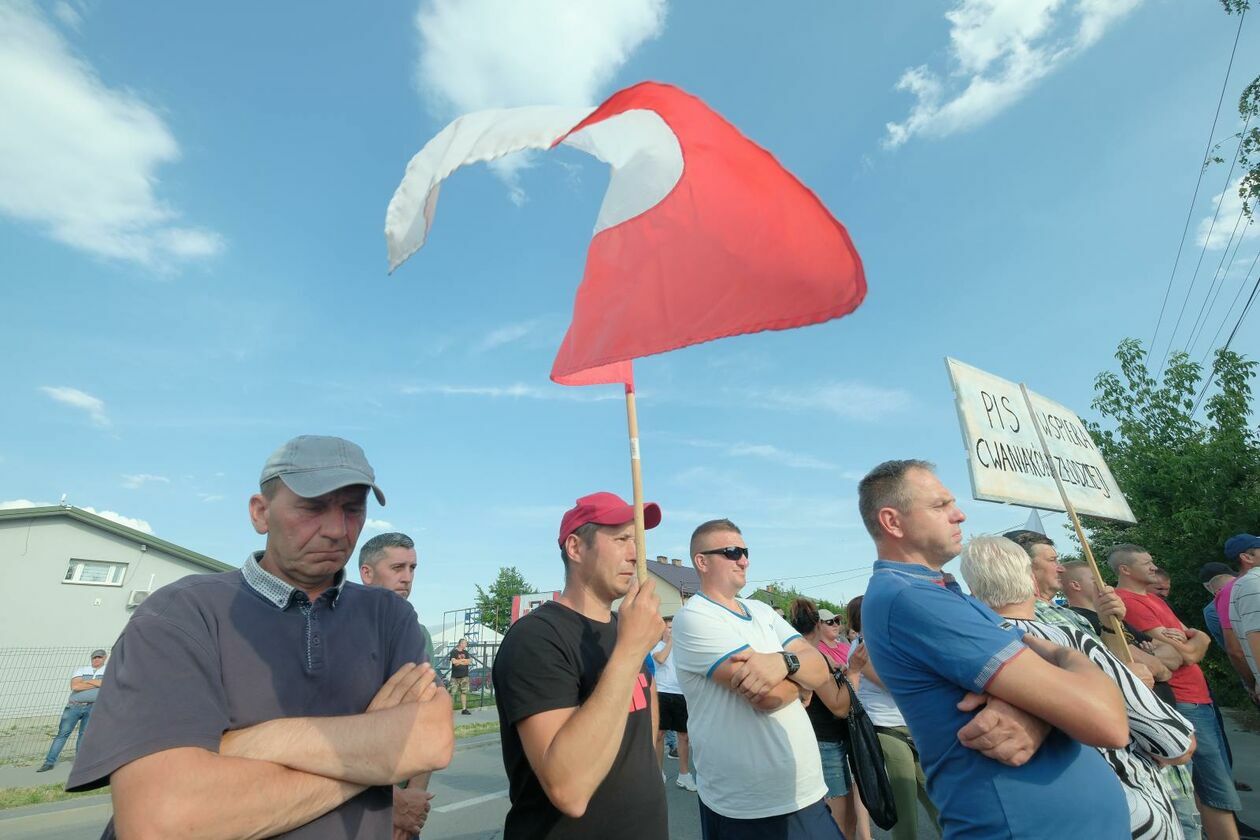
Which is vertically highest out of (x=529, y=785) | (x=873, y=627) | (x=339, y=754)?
(x=873, y=627)

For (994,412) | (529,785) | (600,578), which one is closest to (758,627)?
(600,578)

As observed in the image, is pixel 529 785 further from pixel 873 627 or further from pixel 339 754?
pixel 873 627

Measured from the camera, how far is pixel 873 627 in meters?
2.46

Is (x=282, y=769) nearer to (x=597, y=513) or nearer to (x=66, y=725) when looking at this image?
(x=597, y=513)

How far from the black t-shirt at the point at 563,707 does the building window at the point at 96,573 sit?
25251mm

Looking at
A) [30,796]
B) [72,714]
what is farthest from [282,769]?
[72,714]

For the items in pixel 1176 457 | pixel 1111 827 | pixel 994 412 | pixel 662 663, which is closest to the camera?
pixel 1111 827

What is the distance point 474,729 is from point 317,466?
14.9 m

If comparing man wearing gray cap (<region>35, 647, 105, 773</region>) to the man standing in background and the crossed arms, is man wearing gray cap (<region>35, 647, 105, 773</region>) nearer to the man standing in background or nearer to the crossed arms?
the man standing in background

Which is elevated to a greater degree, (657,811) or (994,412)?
(994,412)

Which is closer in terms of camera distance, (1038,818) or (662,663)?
(1038,818)

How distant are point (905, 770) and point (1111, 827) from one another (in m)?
2.98

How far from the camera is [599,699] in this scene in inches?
80.4

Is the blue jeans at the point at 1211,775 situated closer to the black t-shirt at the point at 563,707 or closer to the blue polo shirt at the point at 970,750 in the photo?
the blue polo shirt at the point at 970,750
